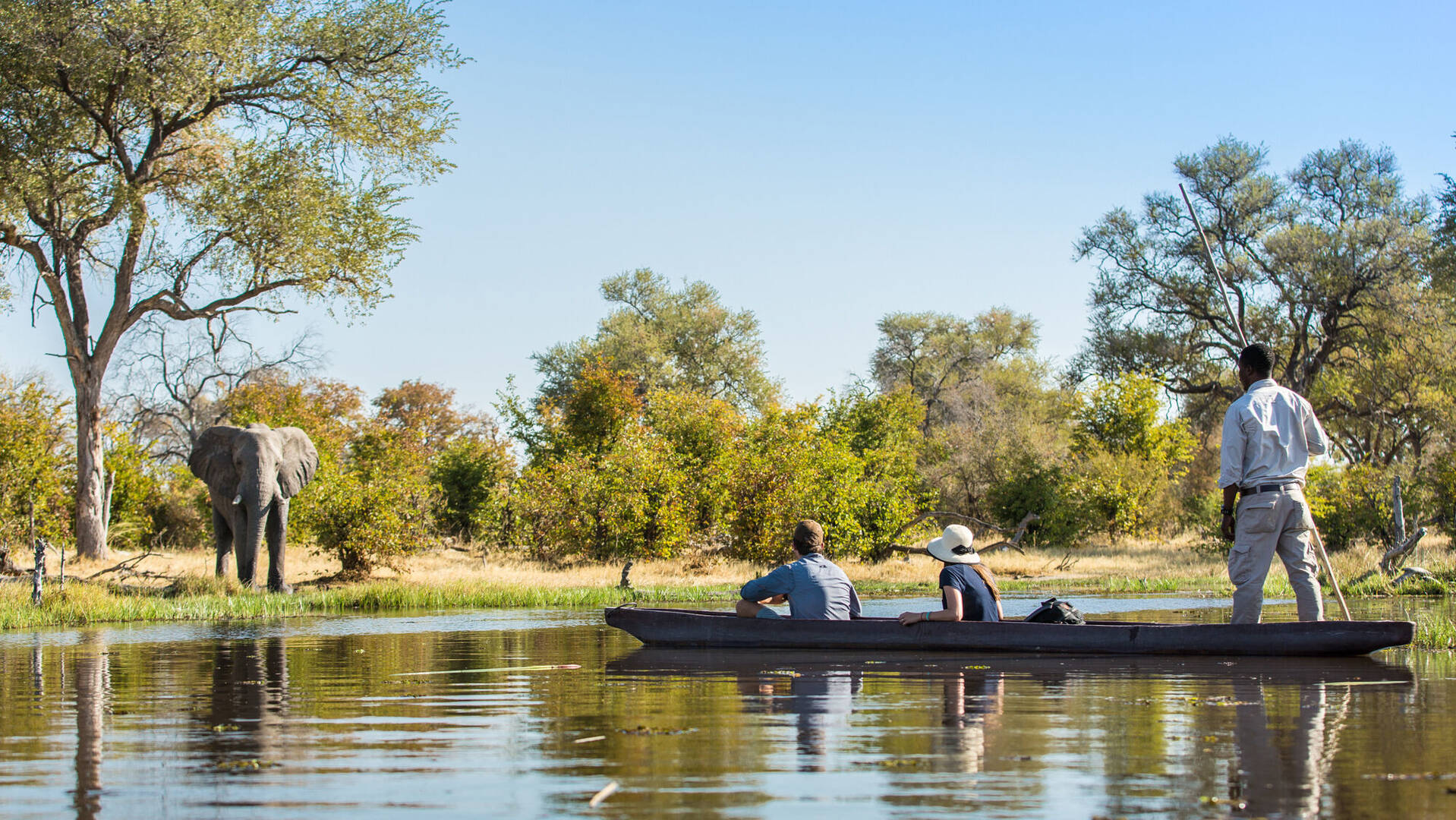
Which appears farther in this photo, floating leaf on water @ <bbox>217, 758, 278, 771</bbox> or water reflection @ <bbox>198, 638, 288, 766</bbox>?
water reflection @ <bbox>198, 638, 288, 766</bbox>

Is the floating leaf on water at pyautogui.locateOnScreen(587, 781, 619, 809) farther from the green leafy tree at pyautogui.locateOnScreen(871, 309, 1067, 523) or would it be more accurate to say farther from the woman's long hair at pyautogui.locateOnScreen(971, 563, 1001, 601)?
the green leafy tree at pyautogui.locateOnScreen(871, 309, 1067, 523)

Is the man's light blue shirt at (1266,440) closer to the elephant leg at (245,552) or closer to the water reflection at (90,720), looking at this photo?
the water reflection at (90,720)

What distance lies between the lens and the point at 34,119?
1043 inches

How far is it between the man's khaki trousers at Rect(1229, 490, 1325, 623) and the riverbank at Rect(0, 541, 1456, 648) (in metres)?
1.67

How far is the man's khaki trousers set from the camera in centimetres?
964

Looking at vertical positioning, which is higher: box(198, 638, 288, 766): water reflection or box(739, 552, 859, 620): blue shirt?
box(739, 552, 859, 620): blue shirt

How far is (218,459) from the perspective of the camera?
24.0 m

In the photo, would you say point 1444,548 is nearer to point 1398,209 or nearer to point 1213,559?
point 1213,559

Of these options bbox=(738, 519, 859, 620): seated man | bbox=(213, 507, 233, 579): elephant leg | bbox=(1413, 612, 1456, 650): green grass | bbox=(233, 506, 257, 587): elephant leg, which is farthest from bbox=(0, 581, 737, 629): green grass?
bbox=(1413, 612, 1456, 650): green grass

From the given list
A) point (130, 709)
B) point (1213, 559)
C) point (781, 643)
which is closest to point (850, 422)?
point (1213, 559)

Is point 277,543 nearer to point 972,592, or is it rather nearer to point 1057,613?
point 972,592

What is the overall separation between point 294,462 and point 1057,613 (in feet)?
58.1

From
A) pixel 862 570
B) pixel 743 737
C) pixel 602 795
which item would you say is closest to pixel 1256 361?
pixel 743 737

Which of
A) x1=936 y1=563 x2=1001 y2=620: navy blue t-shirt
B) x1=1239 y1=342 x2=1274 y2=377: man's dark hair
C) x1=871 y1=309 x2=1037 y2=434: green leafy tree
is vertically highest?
x1=871 y1=309 x2=1037 y2=434: green leafy tree
